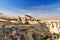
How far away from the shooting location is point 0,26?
2895 mm

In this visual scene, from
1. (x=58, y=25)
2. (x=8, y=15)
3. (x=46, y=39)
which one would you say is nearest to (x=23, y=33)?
(x=46, y=39)

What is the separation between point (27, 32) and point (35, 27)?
483 mm

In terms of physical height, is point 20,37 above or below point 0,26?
below

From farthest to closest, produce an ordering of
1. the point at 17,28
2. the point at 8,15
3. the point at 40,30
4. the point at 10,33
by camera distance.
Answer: the point at 8,15 → the point at 40,30 → the point at 17,28 → the point at 10,33

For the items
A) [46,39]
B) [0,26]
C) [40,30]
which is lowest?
[46,39]

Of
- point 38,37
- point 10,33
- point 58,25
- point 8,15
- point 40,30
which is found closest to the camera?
point 10,33

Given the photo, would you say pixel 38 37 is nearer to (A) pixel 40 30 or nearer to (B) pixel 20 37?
(A) pixel 40 30

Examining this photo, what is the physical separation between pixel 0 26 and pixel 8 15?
142cm

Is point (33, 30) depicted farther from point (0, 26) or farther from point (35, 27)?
point (0, 26)

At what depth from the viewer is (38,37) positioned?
3543mm

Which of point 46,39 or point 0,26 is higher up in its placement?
point 0,26

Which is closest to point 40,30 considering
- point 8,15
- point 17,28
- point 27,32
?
point 27,32

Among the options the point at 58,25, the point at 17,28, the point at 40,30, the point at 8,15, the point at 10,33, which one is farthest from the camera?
the point at 58,25

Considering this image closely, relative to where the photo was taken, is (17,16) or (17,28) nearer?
(17,28)
